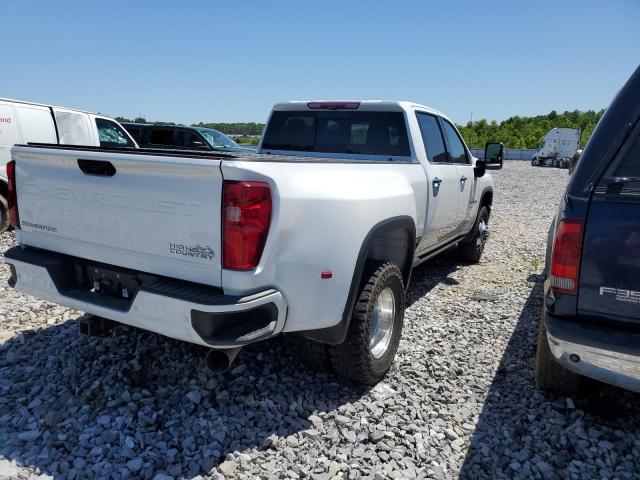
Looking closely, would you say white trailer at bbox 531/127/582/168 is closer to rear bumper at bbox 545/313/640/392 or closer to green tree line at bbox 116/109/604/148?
green tree line at bbox 116/109/604/148

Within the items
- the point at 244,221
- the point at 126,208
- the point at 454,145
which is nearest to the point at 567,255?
the point at 244,221

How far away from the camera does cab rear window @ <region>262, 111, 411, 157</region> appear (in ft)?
13.9

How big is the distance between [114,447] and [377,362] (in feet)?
5.32

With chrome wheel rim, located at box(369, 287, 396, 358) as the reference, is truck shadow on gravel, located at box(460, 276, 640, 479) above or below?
below

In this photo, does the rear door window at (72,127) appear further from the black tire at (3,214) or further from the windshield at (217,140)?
the windshield at (217,140)

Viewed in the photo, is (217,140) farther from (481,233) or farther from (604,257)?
(604,257)

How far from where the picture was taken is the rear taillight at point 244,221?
2.13m

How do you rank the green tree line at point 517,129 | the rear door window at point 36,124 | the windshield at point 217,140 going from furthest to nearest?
the green tree line at point 517,129
the windshield at point 217,140
the rear door window at point 36,124

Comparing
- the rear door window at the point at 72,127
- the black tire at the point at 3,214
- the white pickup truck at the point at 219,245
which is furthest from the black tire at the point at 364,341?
the rear door window at the point at 72,127

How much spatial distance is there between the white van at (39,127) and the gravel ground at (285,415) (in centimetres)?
411

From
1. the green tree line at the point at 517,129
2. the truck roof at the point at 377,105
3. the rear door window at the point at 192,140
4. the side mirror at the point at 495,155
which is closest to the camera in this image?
the truck roof at the point at 377,105

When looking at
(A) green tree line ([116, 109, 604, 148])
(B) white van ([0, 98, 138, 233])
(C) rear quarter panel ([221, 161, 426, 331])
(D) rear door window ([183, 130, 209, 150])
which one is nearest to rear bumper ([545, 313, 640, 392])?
(C) rear quarter panel ([221, 161, 426, 331])

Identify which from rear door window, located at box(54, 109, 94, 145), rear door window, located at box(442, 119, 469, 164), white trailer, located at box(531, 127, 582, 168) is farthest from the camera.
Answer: white trailer, located at box(531, 127, 582, 168)

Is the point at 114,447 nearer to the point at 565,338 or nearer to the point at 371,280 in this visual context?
the point at 371,280
